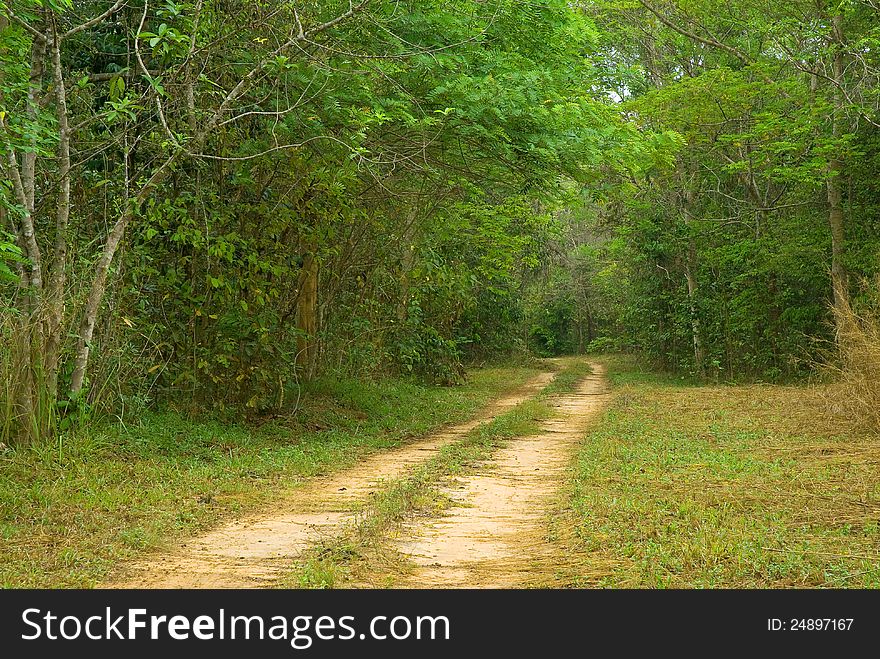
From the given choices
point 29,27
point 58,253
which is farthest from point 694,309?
point 29,27

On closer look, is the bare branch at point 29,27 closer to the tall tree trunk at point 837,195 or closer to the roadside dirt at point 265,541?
the roadside dirt at point 265,541

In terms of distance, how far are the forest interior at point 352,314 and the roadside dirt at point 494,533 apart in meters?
0.04

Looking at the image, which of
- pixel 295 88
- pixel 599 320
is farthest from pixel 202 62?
pixel 599 320

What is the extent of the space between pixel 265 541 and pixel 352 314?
34.4 feet

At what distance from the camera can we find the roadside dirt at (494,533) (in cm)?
483

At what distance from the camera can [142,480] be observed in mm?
7695

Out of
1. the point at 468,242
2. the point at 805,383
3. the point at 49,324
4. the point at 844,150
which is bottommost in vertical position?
the point at 805,383

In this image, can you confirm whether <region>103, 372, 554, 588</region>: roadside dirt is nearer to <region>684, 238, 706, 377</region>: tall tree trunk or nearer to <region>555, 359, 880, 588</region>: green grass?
<region>555, 359, 880, 588</region>: green grass

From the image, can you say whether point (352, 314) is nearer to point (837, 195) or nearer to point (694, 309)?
point (837, 195)

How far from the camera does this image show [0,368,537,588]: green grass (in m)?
5.55

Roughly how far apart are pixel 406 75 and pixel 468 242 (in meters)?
10.1

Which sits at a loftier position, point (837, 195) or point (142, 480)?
point (837, 195)

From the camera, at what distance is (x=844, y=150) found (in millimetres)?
17500
